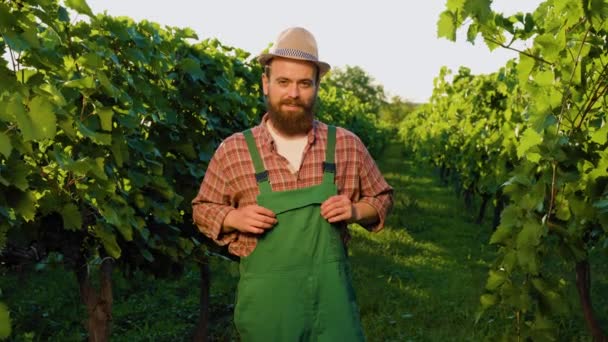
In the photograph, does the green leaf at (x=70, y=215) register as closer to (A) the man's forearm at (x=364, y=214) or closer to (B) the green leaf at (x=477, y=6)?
(A) the man's forearm at (x=364, y=214)

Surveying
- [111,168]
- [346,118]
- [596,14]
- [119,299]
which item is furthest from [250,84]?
[346,118]

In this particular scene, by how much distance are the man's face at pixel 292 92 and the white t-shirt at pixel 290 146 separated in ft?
0.19

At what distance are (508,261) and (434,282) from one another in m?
5.56

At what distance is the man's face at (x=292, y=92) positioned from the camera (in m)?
2.54

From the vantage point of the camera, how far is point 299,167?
102 inches

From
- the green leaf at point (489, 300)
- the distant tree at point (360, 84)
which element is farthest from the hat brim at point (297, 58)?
the distant tree at point (360, 84)

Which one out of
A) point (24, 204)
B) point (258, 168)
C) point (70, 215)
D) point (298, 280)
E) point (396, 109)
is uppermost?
point (396, 109)

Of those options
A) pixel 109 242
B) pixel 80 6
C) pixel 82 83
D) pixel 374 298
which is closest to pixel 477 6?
pixel 80 6

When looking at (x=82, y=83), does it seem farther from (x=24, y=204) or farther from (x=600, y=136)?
(x=600, y=136)

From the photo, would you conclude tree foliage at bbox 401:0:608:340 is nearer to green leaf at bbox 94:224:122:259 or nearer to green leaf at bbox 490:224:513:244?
green leaf at bbox 490:224:513:244

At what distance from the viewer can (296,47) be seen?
2.52 meters

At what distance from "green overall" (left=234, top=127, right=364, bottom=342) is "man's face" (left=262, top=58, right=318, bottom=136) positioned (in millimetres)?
271

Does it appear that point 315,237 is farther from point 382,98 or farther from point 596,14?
point 382,98

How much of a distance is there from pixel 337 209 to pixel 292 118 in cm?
38
